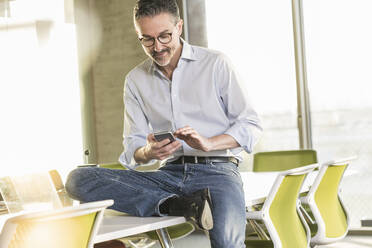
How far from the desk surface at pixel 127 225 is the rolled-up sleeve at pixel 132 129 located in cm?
36

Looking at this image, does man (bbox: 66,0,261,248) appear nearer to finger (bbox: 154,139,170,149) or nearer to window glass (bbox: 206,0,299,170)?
finger (bbox: 154,139,170,149)

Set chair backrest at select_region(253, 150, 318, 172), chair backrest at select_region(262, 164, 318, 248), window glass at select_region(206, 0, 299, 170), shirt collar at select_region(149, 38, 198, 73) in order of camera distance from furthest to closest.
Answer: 1. window glass at select_region(206, 0, 299, 170)
2. chair backrest at select_region(253, 150, 318, 172)
3. shirt collar at select_region(149, 38, 198, 73)
4. chair backrest at select_region(262, 164, 318, 248)

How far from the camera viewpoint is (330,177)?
3461mm

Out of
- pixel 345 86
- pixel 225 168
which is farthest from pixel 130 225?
pixel 345 86

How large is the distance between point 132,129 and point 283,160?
7.71 feet

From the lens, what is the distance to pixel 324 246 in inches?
209

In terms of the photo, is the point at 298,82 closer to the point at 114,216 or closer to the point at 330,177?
the point at 330,177

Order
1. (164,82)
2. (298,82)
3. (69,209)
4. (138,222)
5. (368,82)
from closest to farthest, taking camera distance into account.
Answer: (69,209) < (138,222) < (164,82) < (368,82) < (298,82)

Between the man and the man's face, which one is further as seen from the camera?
the man's face

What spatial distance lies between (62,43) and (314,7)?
10.3 feet

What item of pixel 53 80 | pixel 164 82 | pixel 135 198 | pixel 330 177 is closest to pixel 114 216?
pixel 135 198

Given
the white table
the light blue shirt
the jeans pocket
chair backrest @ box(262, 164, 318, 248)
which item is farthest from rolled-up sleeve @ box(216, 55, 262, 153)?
the white table

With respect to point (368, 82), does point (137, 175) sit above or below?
below

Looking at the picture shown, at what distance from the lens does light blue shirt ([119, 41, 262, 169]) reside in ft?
8.52
